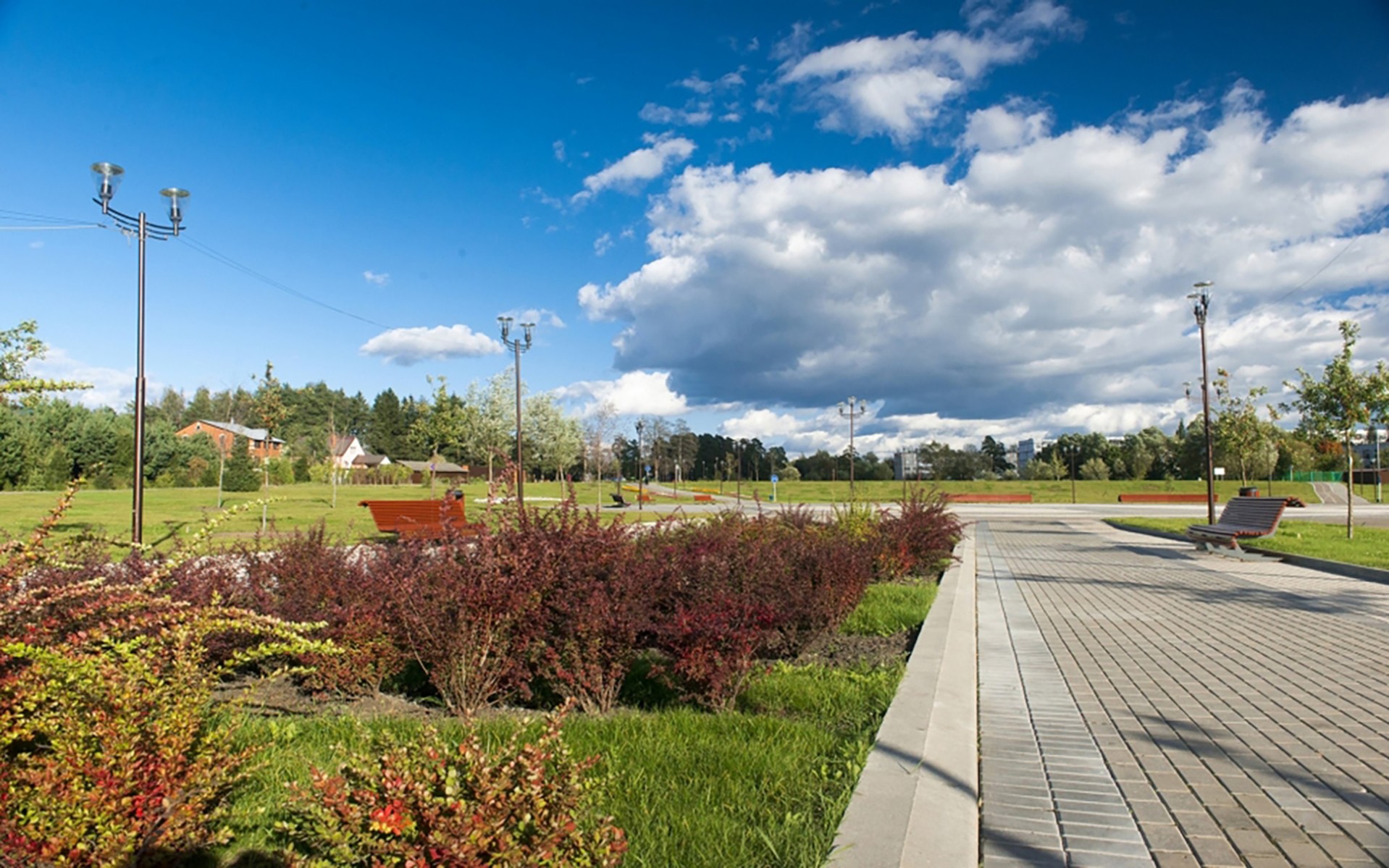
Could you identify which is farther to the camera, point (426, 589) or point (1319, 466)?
point (1319, 466)

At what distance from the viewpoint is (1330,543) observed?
15.2 metres

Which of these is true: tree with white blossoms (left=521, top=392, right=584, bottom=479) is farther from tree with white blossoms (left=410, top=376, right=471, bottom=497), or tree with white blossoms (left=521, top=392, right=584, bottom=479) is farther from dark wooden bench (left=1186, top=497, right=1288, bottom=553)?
dark wooden bench (left=1186, top=497, right=1288, bottom=553)

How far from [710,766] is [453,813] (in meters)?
1.73

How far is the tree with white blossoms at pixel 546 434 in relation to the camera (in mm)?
60344

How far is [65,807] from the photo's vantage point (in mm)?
2039

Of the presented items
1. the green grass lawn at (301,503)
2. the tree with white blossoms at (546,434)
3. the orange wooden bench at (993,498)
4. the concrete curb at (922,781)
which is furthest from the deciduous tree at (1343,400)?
the tree with white blossoms at (546,434)

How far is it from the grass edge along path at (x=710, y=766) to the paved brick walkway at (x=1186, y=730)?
2.17ft

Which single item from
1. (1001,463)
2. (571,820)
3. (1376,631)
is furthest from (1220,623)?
(1001,463)

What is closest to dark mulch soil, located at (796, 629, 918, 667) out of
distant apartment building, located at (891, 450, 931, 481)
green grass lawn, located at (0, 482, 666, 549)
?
green grass lawn, located at (0, 482, 666, 549)

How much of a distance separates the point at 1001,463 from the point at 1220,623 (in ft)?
388

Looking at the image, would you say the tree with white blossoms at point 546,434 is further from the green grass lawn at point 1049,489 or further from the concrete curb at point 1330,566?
the concrete curb at point 1330,566

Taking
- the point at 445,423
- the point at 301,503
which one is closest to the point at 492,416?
the point at 445,423

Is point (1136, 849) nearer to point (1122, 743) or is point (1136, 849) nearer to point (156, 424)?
point (1122, 743)

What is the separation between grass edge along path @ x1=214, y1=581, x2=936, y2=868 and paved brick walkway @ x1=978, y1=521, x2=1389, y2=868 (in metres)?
0.66
